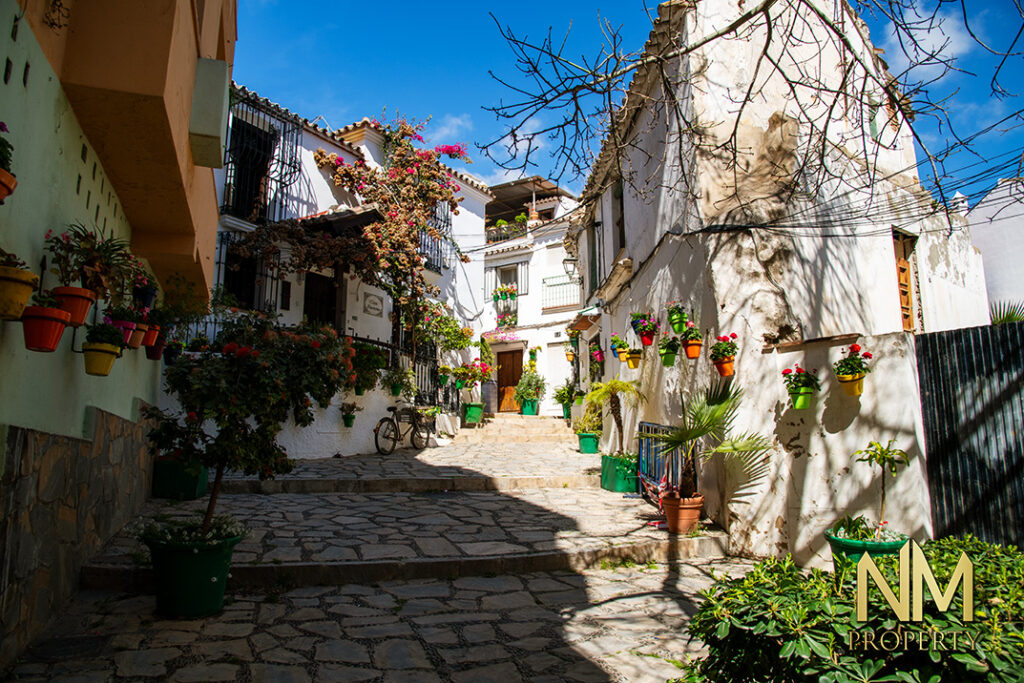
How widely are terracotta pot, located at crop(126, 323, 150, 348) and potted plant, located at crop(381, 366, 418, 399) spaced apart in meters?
8.05

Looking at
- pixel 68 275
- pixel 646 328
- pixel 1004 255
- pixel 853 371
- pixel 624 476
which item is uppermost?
pixel 1004 255

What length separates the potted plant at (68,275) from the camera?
3045mm

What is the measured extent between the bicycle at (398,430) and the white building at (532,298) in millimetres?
6896

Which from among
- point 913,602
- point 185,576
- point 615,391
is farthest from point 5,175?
point 615,391

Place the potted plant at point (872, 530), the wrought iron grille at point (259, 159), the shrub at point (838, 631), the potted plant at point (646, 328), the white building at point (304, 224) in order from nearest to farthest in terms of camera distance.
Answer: the shrub at point (838, 631)
the potted plant at point (872, 530)
the potted plant at point (646, 328)
the white building at point (304, 224)
the wrought iron grille at point (259, 159)

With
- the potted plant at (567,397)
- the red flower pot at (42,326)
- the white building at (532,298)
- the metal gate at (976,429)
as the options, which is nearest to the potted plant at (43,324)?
the red flower pot at (42,326)

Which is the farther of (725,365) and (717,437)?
(717,437)

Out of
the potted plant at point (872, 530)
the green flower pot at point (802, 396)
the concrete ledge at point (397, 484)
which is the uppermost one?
the green flower pot at point (802, 396)

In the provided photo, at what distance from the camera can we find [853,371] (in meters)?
4.87

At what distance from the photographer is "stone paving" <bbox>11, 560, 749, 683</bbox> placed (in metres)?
3.11

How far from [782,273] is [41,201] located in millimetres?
6243

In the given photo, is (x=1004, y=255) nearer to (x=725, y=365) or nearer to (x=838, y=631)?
Result: (x=725, y=365)

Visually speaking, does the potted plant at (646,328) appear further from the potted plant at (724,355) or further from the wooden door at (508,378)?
the wooden door at (508,378)

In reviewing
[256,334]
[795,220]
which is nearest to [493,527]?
[256,334]
